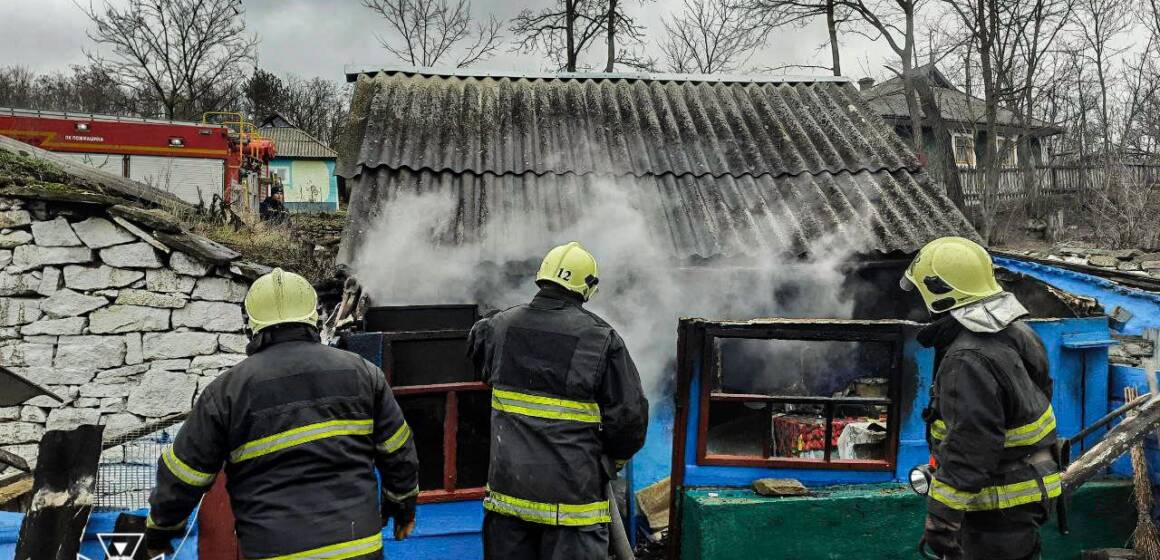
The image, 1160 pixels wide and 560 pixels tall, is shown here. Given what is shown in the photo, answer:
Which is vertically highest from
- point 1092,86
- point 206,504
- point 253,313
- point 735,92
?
point 1092,86

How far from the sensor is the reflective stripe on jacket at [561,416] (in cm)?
327

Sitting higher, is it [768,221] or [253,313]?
[768,221]

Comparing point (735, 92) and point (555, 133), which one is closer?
point (555, 133)

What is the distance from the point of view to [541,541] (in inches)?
132

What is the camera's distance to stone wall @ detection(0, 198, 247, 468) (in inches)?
251

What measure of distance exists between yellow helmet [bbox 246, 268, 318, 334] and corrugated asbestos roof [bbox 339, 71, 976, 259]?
7.87 ft

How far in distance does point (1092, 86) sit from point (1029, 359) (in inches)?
987

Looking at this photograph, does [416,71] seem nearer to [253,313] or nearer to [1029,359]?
[253,313]

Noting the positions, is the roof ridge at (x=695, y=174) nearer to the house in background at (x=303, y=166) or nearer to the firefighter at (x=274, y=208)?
the firefighter at (x=274, y=208)

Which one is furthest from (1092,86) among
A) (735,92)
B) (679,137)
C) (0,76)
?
(0,76)

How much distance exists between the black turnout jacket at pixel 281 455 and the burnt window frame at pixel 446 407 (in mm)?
1610

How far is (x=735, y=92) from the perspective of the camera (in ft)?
26.3

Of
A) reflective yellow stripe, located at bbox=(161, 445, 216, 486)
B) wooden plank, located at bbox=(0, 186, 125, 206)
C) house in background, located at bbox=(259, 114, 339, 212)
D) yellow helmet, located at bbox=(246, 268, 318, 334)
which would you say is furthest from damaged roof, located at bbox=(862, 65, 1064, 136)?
house in background, located at bbox=(259, 114, 339, 212)

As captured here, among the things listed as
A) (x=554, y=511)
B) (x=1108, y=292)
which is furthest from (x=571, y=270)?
(x=1108, y=292)
